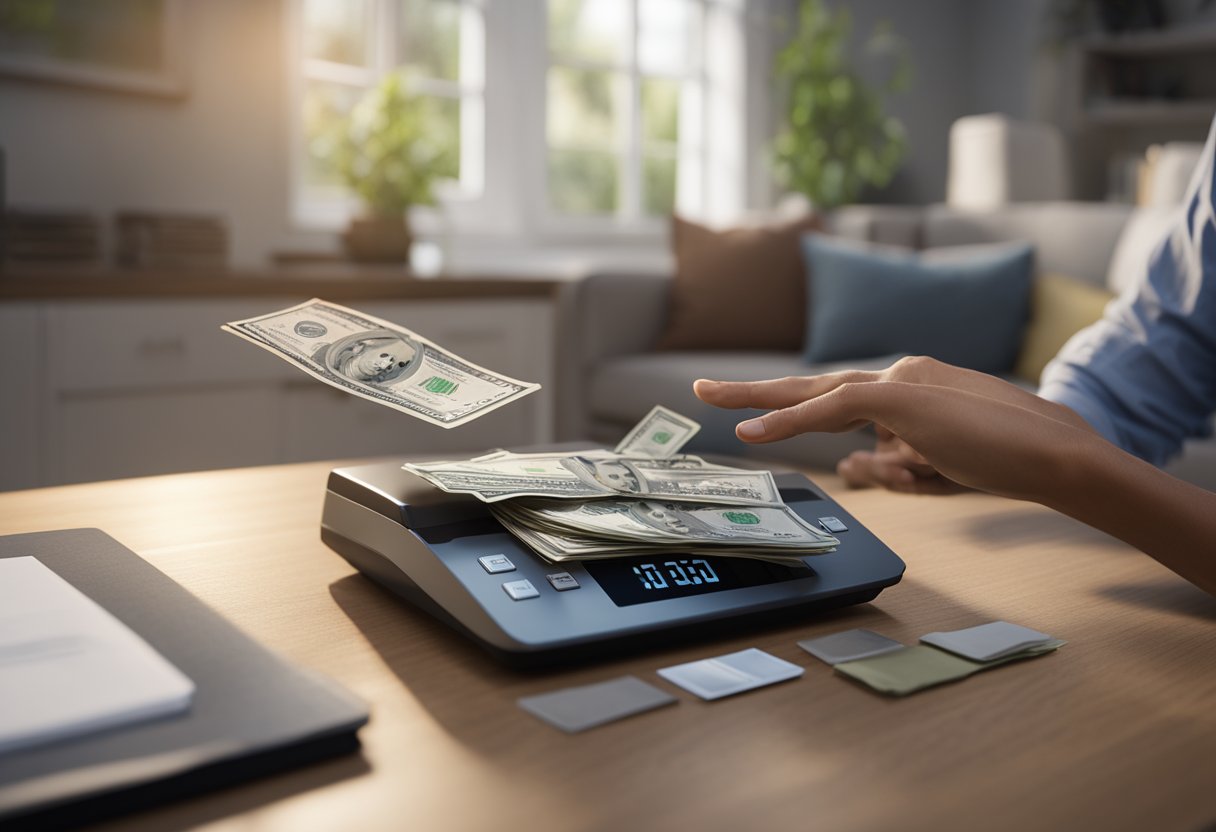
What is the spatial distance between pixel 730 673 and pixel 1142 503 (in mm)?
274

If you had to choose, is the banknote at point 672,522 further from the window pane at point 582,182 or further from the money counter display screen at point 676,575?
the window pane at point 582,182

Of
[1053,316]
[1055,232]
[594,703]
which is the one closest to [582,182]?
[1055,232]

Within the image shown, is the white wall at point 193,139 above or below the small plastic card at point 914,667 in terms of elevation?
above

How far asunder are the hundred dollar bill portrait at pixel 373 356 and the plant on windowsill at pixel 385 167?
2.41 metres

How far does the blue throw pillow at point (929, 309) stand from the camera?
2.71 m

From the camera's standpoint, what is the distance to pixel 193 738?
424 mm

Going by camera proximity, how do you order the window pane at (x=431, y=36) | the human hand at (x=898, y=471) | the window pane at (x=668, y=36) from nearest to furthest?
the human hand at (x=898, y=471), the window pane at (x=431, y=36), the window pane at (x=668, y=36)

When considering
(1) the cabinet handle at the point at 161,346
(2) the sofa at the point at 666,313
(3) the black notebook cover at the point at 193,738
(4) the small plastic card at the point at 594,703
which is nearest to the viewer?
(3) the black notebook cover at the point at 193,738

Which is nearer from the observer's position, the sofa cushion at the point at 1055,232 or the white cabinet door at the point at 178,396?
the white cabinet door at the point at 178,396

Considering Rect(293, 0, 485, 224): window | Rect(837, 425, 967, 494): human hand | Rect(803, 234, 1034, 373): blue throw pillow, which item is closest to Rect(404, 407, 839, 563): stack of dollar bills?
Rect(837, 425, 967, 494): human hand

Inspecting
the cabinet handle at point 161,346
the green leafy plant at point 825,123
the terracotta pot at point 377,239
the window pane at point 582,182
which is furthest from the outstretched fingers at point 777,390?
the green leafy plant at point 825,123

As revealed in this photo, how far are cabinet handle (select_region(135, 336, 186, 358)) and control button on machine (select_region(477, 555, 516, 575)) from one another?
203cm

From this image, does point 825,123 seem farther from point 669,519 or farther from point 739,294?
point 669,519

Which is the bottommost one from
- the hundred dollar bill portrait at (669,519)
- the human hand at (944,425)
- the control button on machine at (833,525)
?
the control button on machine at (833,525)
